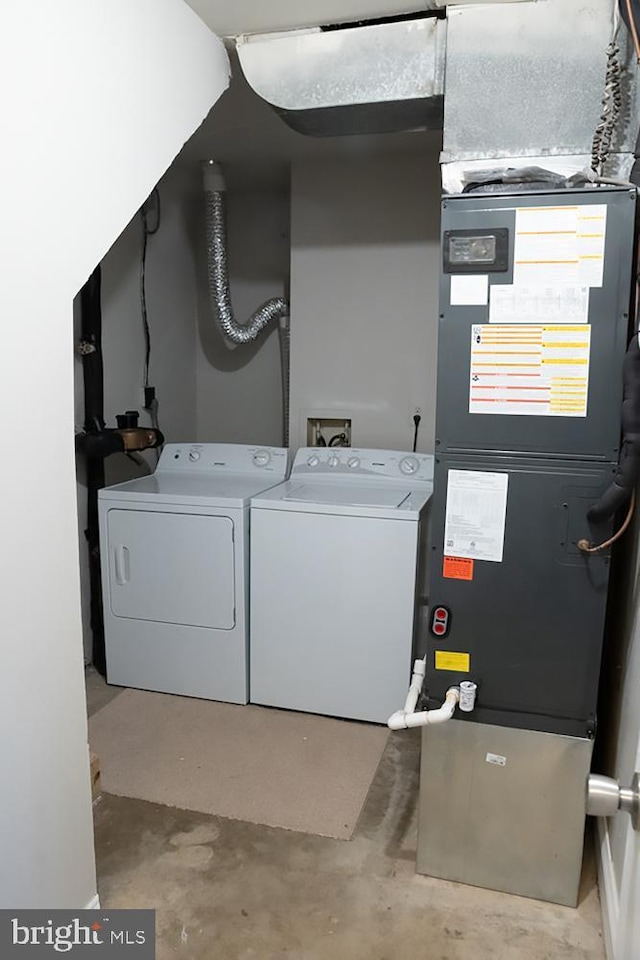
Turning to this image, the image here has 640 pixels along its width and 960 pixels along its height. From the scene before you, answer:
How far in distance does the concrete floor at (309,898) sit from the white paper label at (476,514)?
0.96 m

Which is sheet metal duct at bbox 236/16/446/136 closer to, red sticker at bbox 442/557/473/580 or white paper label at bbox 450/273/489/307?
white paper label at bbox 450/273/489/307

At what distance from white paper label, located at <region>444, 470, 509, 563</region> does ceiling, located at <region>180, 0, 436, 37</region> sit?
1.27m

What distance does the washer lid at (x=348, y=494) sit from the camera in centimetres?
267

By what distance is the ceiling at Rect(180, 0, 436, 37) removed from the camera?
179 centimetres

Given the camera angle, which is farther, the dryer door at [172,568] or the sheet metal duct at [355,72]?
the dryer door at [172,568]

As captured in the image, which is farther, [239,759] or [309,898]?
[239,759]

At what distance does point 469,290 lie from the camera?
1.65 metres

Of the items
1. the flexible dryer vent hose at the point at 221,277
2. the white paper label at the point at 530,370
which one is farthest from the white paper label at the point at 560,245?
the flexible dryer vent hose at the point at 221,277

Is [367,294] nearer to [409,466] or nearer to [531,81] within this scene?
[409,466]

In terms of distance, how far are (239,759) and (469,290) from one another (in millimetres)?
1843

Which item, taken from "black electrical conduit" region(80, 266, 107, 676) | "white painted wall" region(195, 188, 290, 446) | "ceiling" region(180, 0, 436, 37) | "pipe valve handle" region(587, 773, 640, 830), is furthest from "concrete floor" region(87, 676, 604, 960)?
"white painted wall" region(195, 188, 290, 446)

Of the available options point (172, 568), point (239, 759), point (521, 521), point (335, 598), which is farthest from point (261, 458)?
point (521, 521)

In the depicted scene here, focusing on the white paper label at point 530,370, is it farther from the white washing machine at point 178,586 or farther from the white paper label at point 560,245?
the white washing machine at point 178,586

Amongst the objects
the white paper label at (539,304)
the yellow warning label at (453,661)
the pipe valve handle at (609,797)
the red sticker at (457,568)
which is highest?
the white paper label at (539,304)
